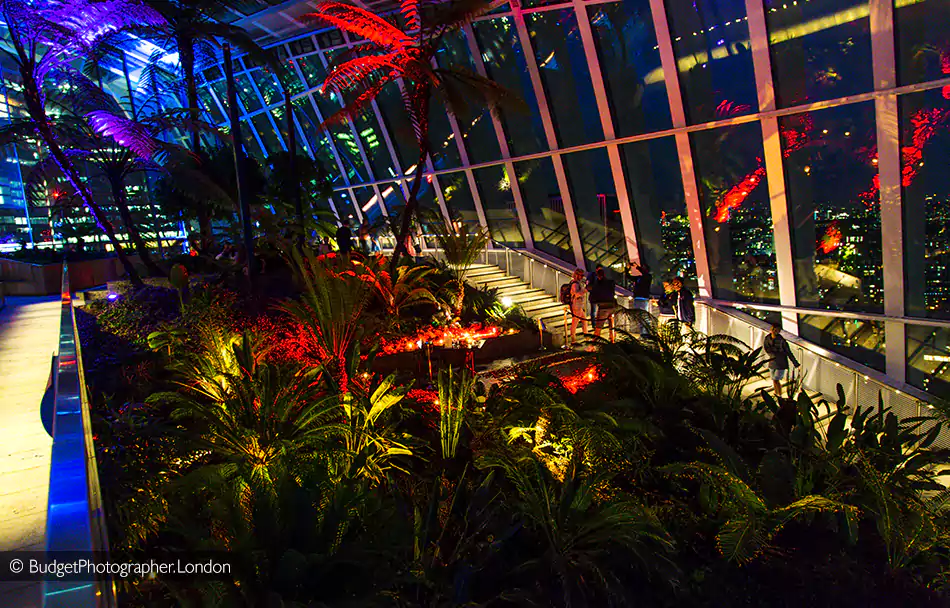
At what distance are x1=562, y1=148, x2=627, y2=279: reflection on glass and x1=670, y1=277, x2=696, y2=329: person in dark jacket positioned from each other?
74.0 inches

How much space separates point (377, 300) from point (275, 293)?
183 cm

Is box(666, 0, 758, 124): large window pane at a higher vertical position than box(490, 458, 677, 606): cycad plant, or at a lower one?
higher

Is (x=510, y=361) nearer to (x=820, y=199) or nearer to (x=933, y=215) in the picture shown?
(x=820, y=199)

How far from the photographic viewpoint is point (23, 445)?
394cm

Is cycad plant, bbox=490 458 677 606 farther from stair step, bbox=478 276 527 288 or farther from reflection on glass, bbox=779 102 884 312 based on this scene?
stair step, bbox=478 276 527 288

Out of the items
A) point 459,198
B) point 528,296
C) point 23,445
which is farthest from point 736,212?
point 23,445

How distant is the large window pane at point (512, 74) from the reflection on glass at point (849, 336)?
6146 millimetres

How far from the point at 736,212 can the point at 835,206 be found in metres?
1.41

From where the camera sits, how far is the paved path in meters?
2.92

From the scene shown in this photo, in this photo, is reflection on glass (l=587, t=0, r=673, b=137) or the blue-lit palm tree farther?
the blue-lit palm tree

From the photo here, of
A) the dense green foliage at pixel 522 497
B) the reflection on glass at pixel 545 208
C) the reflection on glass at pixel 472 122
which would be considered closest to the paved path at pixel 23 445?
the dense green foliage at pixel 522 497

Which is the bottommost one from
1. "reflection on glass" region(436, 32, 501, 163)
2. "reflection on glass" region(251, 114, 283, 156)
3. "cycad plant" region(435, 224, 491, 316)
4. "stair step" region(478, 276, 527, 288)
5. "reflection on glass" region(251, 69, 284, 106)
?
"stair step" region(478, 276, 527, 288)

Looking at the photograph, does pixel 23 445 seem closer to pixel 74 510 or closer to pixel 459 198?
pixel 74 510

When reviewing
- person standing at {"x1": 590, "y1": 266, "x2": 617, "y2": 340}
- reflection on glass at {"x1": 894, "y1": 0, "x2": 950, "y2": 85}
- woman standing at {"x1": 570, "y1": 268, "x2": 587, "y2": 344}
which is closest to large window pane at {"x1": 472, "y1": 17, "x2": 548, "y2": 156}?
woman standing at {"x1": 570, "y1": 268, "x2": 587, "y2": 344}
